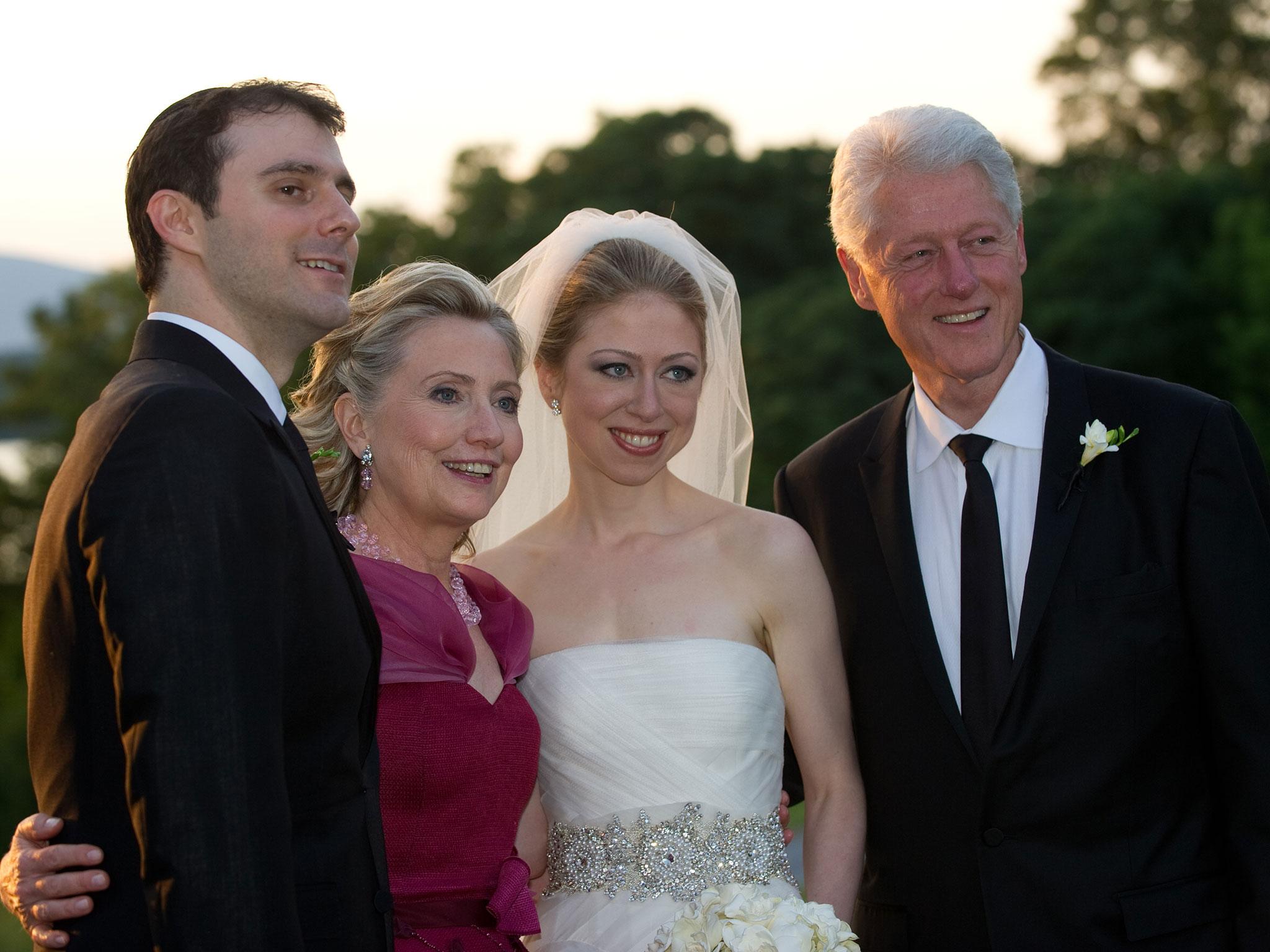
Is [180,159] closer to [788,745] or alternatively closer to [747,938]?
[747,938]

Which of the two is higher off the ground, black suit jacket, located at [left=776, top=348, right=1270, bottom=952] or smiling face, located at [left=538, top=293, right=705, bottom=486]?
smiling face, located at [left=538, top=293, right=705, bottom=486]

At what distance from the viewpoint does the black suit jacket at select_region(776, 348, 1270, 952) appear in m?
3.68

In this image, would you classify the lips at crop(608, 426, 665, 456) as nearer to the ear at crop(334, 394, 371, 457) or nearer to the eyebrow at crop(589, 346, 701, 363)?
the eyebrow at crop(589, 346, 701, 363)

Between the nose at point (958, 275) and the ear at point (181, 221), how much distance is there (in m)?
2.20

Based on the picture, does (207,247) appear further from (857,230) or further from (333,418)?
(857,230)

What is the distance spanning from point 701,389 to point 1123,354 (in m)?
23.9

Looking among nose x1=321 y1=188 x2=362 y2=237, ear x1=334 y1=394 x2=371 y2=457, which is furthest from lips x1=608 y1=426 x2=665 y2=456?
nose x1=321 y1=188 x2=362 y2=237

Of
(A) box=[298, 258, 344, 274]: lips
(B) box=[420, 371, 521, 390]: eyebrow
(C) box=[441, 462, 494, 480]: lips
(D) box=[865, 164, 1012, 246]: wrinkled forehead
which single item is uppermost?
(D) box=[865, 164, 1012, 246]: wrinkled forehead

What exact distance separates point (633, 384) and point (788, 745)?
4.44 ft

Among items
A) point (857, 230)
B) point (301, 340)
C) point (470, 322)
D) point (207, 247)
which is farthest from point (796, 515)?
point (207, 247)

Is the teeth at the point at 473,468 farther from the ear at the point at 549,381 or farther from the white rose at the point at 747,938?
the white rose at the point at 747,938

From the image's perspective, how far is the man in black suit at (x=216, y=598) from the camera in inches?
90.0

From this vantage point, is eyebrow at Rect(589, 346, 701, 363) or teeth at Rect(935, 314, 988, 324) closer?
teeth at Rect(935, 314, 988, 324)

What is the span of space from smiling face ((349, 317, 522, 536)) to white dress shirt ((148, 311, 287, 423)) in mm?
931
